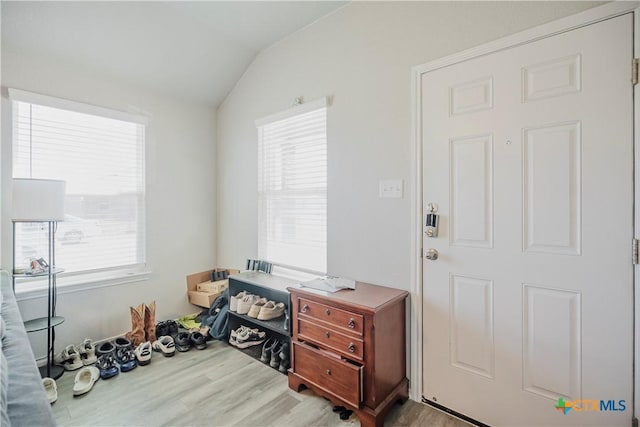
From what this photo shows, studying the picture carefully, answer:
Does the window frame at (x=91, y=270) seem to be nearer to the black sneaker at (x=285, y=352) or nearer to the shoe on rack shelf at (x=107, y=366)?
the shoe on rack shelf at (x=107, y=366)

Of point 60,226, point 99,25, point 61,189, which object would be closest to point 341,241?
point 61,189

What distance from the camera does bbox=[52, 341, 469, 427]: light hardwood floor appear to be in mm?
1762

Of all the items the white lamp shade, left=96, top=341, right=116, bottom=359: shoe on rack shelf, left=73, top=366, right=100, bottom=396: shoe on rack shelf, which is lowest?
left=73, top=366, right=100, bottom=396: shoe on rack shelf

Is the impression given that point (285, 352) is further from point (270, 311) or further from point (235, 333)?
point (235, 333)

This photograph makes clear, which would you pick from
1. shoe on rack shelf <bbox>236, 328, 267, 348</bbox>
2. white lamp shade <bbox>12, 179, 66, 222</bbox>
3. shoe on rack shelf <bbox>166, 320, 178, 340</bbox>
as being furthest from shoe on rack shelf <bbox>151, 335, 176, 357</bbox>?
white lamp shade <bbox>12, 179, 66, 222</bbox>

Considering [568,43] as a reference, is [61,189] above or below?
below

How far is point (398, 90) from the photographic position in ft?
6.62

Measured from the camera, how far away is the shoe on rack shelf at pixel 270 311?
8.24ft

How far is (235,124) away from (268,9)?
123 centimetres

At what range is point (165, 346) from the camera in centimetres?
255

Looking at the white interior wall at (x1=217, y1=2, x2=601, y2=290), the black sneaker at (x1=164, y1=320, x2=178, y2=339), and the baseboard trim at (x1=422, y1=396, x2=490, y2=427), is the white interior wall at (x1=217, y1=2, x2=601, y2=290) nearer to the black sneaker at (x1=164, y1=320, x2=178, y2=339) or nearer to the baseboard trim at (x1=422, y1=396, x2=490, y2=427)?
the baseboard trim at (x1=422, y1=396, x2=490, y2=427)

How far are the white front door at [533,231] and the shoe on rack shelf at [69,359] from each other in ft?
8.38

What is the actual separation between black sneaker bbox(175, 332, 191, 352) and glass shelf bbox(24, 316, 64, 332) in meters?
0.85

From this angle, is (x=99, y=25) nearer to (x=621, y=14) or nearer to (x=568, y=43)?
(x=568, y=43)
